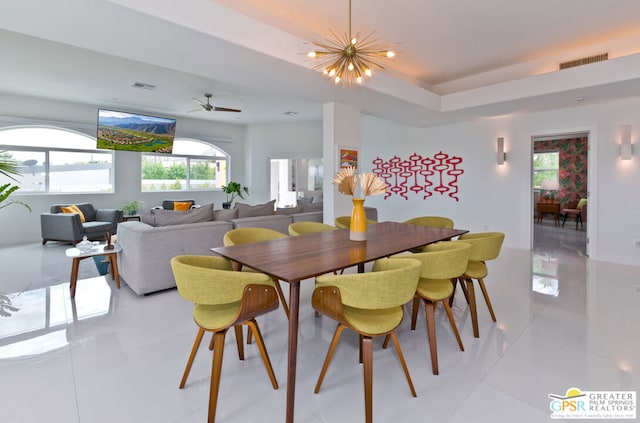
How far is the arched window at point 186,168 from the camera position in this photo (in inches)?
319

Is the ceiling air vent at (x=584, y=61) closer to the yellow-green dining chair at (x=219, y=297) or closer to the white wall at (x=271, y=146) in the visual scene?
the yellow-green dining chair at (x=219, y=297)

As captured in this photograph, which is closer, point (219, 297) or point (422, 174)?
point (219, 297)

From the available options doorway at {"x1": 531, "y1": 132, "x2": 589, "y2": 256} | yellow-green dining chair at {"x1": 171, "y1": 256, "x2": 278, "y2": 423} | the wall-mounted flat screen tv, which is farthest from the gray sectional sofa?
doorway at {"x1": 531, "y1": 132, "x2": 589, "y2": 256}

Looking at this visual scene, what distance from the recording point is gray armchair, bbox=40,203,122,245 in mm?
5602

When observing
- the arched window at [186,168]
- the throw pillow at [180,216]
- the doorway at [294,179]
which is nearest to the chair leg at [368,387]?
the throw pillow at [180,216]

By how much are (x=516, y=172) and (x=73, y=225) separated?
26.0 ft

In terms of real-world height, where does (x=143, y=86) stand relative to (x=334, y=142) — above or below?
above

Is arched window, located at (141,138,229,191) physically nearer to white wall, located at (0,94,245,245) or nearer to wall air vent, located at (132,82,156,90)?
white wall, located at (0,94,245,245)

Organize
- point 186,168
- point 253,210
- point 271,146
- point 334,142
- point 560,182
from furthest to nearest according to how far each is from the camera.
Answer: point 560,182 < point 271,146 < point 186,168 < point 334,142 < point 253,210

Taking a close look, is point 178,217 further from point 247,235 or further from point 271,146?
point 271,146

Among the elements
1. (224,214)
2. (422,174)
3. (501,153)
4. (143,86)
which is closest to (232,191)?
(143,86)

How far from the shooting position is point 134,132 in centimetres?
706

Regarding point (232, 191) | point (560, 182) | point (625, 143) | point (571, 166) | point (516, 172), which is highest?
point (571, 166)

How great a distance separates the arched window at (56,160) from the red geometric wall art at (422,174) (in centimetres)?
642
